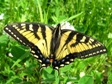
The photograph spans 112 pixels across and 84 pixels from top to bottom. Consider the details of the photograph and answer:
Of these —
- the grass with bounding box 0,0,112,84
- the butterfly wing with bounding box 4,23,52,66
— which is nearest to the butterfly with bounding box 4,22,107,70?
the butterfly wing with bounding box 4,23,52,66

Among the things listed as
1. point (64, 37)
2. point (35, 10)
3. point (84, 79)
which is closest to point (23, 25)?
point (64, 37)

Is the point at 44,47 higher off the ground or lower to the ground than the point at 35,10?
lower

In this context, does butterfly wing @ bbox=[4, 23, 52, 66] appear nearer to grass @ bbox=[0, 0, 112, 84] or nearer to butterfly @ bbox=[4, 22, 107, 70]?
butterfly @ bbox=[4, 22, 107, 70]

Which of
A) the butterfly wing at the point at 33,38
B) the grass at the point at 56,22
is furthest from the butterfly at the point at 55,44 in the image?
the grass at the point at 56,22

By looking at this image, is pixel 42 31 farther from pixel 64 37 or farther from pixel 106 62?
pixel 106 62

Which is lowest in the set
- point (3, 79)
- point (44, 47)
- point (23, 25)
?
point (3, 79)

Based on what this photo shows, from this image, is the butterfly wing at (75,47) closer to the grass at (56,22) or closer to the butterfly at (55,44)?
the butterfly at (55,44)

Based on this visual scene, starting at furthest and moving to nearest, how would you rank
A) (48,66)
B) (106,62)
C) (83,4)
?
(83,4)
(106,62)
(48,66)
